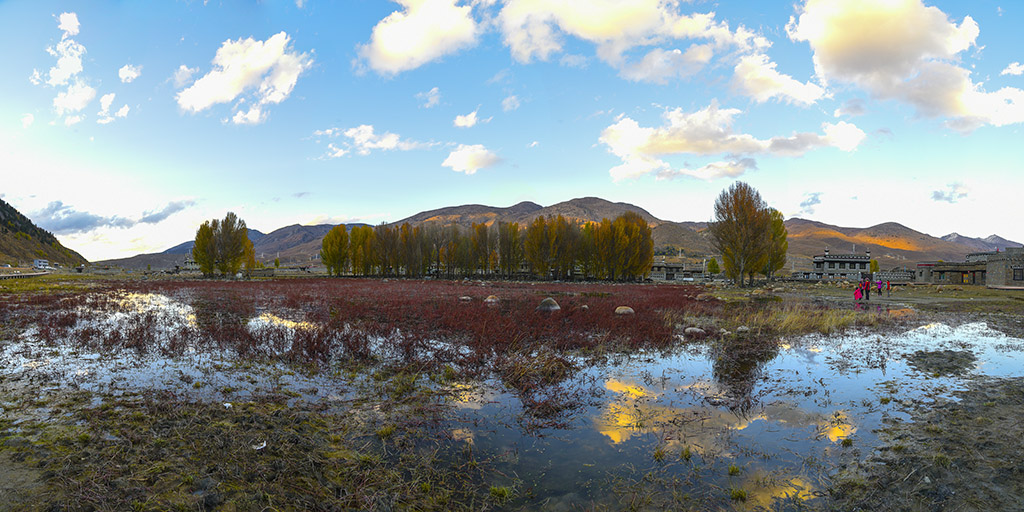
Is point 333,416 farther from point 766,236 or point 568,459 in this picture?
point 766,236

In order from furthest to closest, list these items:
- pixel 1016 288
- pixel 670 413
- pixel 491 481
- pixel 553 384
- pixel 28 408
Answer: pixel 1016 288
pixel 553 384
pixel 670 413
pixel 28 408
pixel 491 481

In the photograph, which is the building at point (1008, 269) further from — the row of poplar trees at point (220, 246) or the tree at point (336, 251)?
the row of poplar trees at point (220, 246)

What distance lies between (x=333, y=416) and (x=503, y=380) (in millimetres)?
3846

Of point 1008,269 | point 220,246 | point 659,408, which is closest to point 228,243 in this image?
point 220,246

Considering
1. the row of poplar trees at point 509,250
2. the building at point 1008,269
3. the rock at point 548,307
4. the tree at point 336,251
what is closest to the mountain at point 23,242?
the tree at point 336,251

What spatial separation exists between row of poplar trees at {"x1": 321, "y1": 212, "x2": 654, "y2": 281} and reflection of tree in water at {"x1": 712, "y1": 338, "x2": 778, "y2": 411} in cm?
5882

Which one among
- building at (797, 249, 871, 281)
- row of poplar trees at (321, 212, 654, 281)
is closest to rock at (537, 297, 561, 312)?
row of poplar trees at (321, 212, 654, 281)

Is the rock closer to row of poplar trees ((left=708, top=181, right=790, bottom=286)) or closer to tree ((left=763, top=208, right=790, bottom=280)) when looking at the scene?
row of poplar trees ((left=708, top=181, right=790, bottom=286))

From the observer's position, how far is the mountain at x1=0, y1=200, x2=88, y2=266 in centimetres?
12000

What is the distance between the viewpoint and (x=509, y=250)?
87.0 meters

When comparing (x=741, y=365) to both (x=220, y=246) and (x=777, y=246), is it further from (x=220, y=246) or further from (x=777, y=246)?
(x=220, y=246)

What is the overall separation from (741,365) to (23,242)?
201 m

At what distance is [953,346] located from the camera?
1480cm

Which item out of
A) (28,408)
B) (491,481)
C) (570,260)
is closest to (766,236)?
(570,260)
